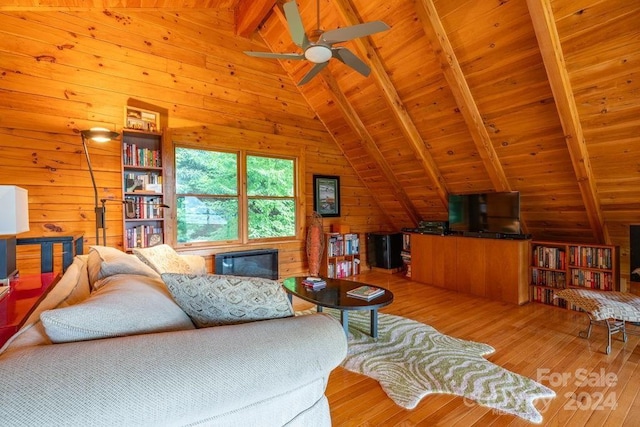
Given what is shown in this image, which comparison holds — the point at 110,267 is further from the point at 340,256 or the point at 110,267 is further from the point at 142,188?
the point at 340,256

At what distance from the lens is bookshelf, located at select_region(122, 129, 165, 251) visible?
3420 mm

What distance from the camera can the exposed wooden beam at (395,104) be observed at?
3.27 meters

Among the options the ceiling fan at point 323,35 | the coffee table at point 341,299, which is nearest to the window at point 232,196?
the coffee table at point 341,299

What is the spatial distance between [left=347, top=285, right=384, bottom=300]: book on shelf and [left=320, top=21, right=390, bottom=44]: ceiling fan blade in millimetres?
2048

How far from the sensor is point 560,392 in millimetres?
1978

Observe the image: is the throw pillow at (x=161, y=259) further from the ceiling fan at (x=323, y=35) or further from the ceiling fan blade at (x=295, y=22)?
the ceiling fan blade at (x=295, y=22)

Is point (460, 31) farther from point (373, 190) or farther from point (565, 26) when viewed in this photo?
point (373, 190)

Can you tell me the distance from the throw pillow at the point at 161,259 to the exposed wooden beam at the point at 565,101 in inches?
133

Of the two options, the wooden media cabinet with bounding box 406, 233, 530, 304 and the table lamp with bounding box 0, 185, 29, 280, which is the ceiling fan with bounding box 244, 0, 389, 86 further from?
the wooden media cabinet with bounding box 406, 233, 530, 304

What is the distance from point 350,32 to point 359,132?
2321 mm

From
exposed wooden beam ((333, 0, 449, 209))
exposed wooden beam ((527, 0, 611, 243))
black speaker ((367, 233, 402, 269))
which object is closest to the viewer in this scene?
exposed wooden beam ((527, 0, 611, 243))

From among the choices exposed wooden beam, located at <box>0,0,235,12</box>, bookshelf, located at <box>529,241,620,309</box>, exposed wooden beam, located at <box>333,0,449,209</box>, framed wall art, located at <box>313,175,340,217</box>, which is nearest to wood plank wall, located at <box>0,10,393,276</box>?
exposed wooden beam, located at <box>0,0,235,12</box>

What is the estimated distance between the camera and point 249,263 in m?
4.30

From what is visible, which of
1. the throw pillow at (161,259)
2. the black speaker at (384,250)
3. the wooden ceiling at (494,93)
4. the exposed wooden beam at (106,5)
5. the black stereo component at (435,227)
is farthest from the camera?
the black speaker at (384,250)
